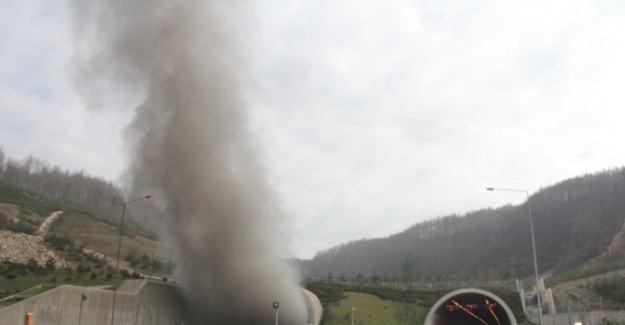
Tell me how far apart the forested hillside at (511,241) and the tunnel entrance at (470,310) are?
66.6 m

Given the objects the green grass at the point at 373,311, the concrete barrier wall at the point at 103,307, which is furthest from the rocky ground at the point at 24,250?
the green grass at the point at 373,311

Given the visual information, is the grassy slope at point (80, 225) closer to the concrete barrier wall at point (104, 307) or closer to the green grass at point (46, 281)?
the green grass at point (46, 281)

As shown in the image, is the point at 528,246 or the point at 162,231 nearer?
the point at 162,231

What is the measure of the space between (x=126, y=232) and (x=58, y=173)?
6054 cm

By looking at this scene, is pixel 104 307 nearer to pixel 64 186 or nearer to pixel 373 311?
pixel 373 311

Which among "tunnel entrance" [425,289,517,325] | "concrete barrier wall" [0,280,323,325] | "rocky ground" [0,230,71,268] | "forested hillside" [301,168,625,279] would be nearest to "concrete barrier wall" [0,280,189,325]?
"concrete barrier wall" [0,280,323,325]

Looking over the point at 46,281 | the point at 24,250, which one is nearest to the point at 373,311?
the point at 46,281

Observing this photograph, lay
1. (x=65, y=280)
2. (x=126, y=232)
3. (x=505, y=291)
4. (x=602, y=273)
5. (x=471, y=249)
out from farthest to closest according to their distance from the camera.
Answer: (x=471, y=249) → (x=126, y=232) → (x=602, y=273) → (x=505, y=291) → (x=65, y=280)

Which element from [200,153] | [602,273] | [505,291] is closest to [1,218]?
[200,153]

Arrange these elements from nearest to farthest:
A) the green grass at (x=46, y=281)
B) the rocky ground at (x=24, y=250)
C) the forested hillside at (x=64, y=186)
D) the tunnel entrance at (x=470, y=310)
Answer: the green grass at (x=46, y=281) < the tunnel entrance at (x=470, y=310) < the rocky ground at (x=24, y=250) < the forested hillside at (x=64, y=186)

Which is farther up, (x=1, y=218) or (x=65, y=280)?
(x=1, y=218)

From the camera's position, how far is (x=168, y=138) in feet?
146

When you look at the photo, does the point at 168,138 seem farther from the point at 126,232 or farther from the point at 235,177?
the point at 126,232

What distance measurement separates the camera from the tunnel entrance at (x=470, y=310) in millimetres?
47031
